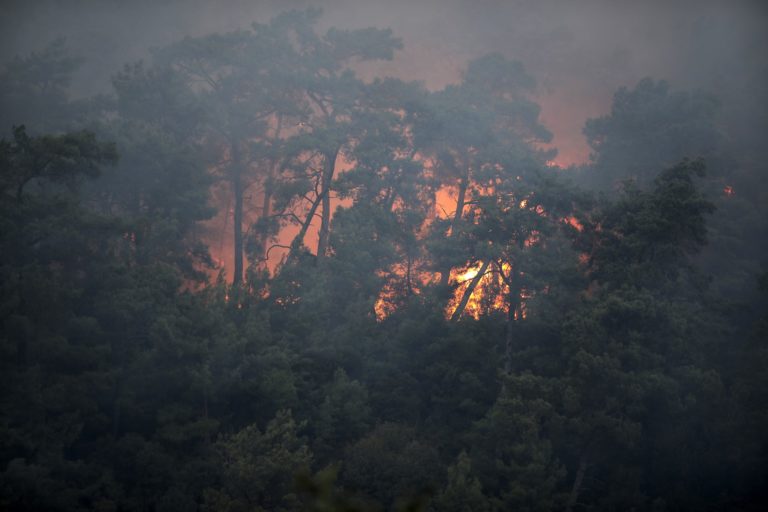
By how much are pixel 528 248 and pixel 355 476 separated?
10.4m

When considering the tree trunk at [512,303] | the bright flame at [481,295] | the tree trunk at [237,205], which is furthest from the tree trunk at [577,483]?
the tree trunk at [237,205]

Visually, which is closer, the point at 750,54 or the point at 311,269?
the point at 311,269

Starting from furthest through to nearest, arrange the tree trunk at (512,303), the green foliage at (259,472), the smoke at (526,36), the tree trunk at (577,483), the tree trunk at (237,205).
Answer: the smoke at (526,36) → the tree trunk at (237,205) → the tree trunk at (512,303) → the tree trunk at (577,483) → the green foliage at (259,472)

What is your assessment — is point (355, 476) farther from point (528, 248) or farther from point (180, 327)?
point (528, 248)

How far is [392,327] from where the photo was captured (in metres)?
26.8

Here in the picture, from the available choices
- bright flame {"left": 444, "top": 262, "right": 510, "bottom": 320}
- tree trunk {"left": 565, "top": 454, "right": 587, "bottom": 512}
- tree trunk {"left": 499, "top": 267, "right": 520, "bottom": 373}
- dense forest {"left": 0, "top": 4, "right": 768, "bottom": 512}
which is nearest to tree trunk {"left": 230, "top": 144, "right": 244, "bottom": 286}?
dense forest {"left": 0, "top": 4, "right": 768, "bottom": 512}

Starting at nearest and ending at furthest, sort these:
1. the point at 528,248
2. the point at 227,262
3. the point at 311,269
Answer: the point at 528,248 → the point at 311,269 → the point at 227,262

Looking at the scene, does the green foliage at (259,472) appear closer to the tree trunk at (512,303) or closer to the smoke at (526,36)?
the tree trunk at (512,303)

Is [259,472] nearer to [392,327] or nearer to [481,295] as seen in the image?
[392,327]

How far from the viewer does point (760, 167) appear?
3184 cm

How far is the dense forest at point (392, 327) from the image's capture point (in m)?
19.5

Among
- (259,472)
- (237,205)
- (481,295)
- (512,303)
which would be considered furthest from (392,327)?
(237,205)

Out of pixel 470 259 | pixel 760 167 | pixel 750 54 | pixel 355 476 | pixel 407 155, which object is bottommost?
pixel 355 476

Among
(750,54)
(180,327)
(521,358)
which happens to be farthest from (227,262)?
(750,54)
